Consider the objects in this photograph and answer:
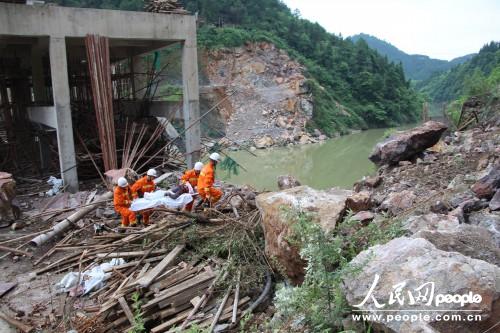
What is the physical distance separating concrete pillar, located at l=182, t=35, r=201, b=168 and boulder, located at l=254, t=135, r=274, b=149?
22056mm

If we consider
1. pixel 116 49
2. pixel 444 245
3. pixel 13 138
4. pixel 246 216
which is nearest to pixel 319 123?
pixel 116 49

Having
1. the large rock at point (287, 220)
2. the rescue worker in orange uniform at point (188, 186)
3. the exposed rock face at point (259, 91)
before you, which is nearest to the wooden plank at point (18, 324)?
the large rock at point (287, 220)

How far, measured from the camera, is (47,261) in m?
6.51

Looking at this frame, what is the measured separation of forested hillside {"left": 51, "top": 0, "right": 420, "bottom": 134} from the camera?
45.4m

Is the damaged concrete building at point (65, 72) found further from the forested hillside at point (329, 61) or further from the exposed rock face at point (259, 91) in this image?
the forested hillside at point (329, 61)

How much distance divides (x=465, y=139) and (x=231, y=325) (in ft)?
31.3

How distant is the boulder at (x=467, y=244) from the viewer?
3.33 metres

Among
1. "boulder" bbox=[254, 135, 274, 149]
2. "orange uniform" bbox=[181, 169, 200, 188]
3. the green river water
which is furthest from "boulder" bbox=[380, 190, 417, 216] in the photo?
"boulder" bbox=[254, 135, 274, 149]

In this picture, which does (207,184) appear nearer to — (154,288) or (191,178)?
(191,178)

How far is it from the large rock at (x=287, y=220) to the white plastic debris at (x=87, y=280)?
7.05ft

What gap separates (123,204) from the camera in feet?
24.0

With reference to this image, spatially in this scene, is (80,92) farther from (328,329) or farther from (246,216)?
(328,329)

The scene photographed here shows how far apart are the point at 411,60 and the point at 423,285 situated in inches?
7022

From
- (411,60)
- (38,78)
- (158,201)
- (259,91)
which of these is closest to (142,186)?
(158,201)
